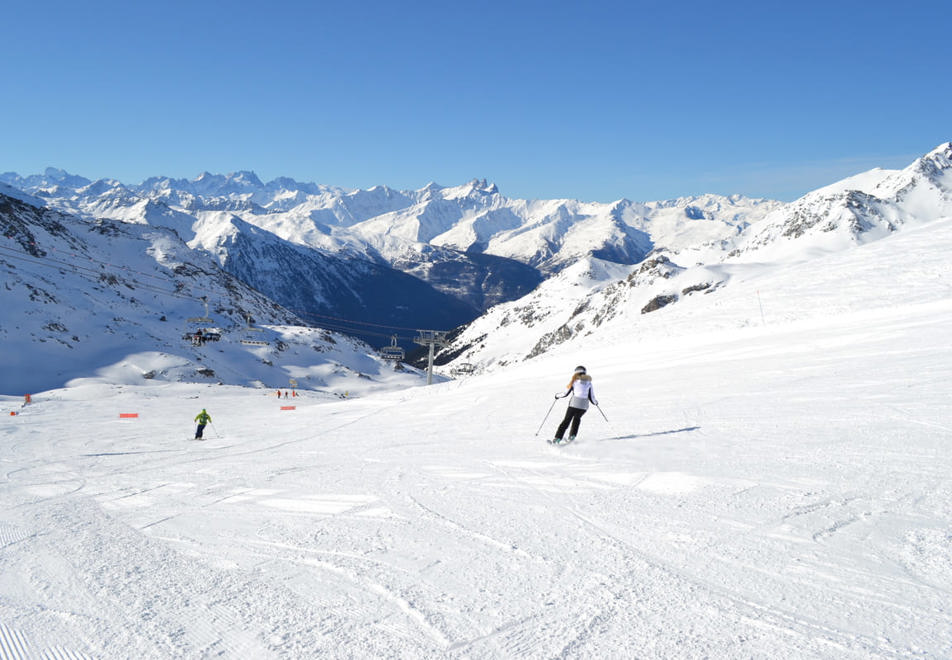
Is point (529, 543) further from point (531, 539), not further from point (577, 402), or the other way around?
point (577, 402)

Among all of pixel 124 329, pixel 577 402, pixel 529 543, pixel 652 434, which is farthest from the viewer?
pixel 124 329

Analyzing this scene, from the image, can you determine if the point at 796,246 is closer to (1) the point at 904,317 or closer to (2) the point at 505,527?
(1) the point at 904,317

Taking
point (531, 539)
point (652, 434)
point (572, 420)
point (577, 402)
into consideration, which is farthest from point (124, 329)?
point (531, 539)

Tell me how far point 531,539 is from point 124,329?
107611 mm

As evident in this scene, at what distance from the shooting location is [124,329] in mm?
93562

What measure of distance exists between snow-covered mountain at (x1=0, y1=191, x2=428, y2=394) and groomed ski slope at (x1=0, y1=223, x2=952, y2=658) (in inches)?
2669

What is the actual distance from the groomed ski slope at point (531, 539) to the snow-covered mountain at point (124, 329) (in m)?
67.8

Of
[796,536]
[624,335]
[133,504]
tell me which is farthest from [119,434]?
[624,335]

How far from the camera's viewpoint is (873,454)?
9.49 metres

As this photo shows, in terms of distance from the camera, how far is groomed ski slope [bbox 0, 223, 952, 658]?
4.73 metres

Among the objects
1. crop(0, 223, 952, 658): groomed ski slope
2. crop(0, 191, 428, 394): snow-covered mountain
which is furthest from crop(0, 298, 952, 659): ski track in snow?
crop(0, 191, 428, 394): snow-covered mountain

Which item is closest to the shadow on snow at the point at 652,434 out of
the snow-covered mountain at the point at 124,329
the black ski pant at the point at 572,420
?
the black ski pant at the point at 572,420

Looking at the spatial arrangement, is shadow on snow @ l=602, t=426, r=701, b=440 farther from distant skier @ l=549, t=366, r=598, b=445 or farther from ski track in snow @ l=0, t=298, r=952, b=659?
distant skier @ l=549, t=366, r=598, b=445

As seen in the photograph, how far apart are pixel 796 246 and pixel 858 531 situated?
219 meters
